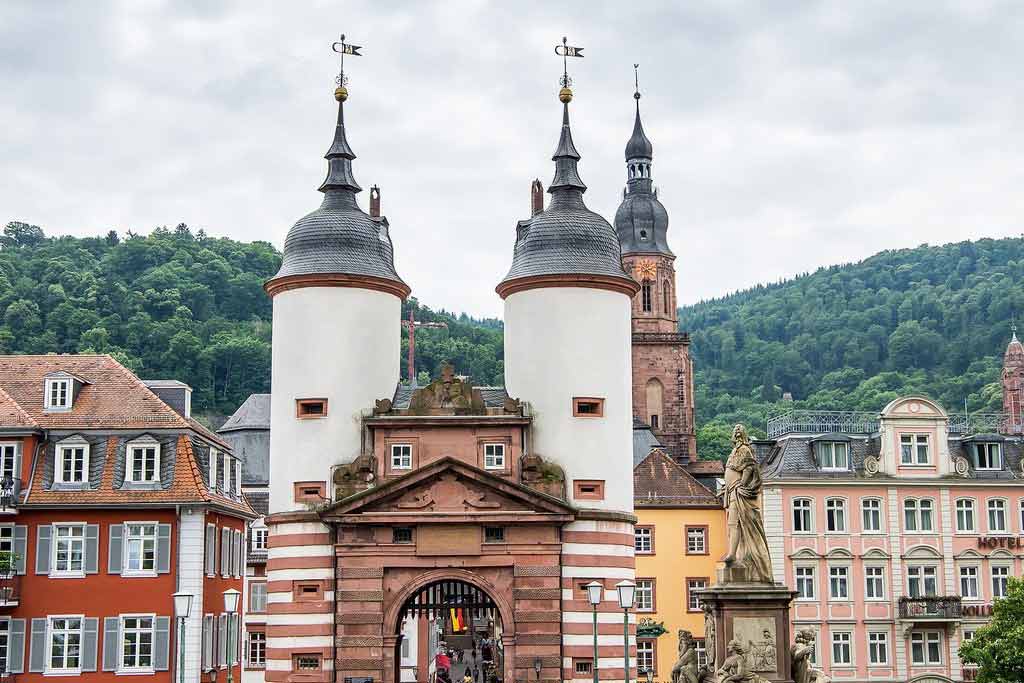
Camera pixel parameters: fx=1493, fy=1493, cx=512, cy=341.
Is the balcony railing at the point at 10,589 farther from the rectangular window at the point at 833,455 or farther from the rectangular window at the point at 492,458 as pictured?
the rectangular window at the point at 833,455

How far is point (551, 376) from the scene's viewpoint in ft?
156

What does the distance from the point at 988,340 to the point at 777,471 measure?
304 ft

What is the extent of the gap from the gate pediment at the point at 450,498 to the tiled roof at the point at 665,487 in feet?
58.6

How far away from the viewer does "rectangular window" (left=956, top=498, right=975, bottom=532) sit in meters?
58.5

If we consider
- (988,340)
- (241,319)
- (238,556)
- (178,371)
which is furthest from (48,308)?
(988,340)

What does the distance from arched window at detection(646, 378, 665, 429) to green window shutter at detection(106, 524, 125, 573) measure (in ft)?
194

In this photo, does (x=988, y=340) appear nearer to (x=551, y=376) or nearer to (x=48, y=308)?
(x=48, y=308)

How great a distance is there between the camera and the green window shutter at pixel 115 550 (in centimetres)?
4603

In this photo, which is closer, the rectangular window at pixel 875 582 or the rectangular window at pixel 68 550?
the rectangular window at pixel 68 550

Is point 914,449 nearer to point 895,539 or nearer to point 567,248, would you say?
point 895,539

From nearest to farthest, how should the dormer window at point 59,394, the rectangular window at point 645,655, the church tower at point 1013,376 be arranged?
the dormer window at point 59,394 < the rectangular window at point 645,655 < the church tower at point 1013,376

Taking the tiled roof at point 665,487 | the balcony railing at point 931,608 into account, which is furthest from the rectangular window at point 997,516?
the tiled roof at point 665,487

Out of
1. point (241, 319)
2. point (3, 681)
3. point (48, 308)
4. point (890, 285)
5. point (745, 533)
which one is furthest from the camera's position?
point (890, 285)

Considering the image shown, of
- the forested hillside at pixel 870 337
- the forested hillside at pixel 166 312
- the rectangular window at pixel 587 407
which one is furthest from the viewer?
the forested hillside at pixel 870 337
